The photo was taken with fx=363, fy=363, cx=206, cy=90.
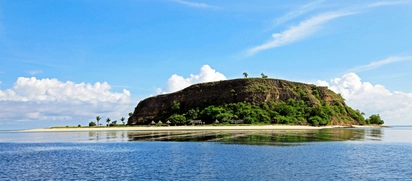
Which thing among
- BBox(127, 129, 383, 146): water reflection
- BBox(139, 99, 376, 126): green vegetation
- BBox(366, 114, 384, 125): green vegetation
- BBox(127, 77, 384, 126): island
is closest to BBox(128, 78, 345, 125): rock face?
BBox(127, 77, 384, 126): island

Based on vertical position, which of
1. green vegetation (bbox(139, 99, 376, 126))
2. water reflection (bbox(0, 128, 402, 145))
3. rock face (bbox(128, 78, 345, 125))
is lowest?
water reflection (bbox(0, 128, 402, 145))

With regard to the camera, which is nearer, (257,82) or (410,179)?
(410,179)

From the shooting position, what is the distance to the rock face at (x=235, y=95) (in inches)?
6339

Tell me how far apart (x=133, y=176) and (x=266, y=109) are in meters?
127

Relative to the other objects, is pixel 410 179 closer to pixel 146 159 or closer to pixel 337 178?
pixel 337 178

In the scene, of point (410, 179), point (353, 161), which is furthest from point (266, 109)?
point (410, 179)

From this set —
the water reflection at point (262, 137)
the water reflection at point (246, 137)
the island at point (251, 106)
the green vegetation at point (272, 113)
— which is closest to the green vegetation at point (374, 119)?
the island at point (251, 106)

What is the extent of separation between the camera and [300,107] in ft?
502

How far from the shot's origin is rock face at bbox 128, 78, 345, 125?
161000 millimetres

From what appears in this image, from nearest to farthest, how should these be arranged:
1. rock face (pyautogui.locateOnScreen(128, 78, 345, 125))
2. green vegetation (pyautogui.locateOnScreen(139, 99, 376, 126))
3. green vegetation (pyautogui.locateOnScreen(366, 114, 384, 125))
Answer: green vegetation (pyautogui.locateOnScreen(139, 99, 376, 126)), rock face (pyautogui.locateOnScreen(128, 78, 345, 125)), green vegetation (pyautogui.locateOnScreen(366, 114, 384, 125))

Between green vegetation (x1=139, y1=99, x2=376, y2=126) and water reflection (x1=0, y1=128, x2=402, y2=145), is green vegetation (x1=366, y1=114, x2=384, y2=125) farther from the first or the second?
water reflection (x1=0, y1=128, x2=402, y2=145)

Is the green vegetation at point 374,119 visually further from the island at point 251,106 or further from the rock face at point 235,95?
the rock face at point 235,95

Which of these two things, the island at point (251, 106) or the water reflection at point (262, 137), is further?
the island at point (251, 106)

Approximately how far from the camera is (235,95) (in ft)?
534
